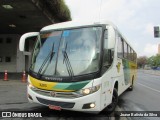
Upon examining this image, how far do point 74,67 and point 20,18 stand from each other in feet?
54.0

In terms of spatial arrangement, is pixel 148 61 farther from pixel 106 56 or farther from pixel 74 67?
pixel 74 67

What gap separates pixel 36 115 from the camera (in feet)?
26.2

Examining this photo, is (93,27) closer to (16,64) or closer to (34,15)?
(34,15)

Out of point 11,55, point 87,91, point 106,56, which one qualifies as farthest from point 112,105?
point 11,55

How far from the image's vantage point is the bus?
7.15 metres

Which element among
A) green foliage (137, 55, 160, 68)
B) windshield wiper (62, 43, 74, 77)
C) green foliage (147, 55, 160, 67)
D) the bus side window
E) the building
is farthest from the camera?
green foliage (137, 55, 160, 68)

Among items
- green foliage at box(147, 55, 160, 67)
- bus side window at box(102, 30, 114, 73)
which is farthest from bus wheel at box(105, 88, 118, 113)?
green foliage at box(147, 55, 160, 67)

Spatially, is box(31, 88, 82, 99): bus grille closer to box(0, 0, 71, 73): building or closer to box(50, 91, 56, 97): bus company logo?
box(50, 91, 56, 97): bus company logo

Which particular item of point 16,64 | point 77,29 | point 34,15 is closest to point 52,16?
point 34,15

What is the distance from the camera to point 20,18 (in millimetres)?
22734

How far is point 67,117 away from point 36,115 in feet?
2.97

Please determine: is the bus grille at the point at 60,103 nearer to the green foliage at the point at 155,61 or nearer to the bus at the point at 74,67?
the bus at the point at 74,67

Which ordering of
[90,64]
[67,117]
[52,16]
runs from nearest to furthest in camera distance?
[90,64] < [67,117] < [52,16]

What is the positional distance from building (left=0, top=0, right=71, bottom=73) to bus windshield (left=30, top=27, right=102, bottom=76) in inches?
213
